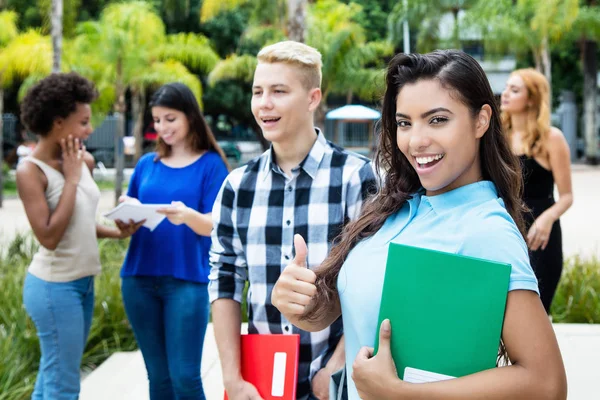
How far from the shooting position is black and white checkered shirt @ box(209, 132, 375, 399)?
2.38m

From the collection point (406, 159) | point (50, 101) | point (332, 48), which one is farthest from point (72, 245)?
point (332, 48)

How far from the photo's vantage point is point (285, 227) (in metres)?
2.39

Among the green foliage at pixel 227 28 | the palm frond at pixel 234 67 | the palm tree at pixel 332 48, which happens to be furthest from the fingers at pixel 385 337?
the green foliage at pixel 227 28

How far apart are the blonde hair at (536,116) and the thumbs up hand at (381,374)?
3262mm

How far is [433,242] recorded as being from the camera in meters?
1.58

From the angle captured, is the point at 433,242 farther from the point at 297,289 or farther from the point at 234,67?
the point at 234,67

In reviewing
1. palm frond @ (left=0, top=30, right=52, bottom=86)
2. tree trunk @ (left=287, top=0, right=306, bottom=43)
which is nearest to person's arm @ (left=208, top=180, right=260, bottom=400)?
tree trunk @ (left=287, top=0, right=306, bottom=43)

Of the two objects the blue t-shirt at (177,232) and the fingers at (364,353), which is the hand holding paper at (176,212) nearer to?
the blue t-shirt at (177,232)

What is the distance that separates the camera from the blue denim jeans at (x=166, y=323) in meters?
3.49

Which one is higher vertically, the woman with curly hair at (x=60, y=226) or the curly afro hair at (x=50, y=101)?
the curly afro hair at (x=50, y=101)

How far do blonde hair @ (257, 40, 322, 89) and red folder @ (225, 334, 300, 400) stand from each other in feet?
2.76

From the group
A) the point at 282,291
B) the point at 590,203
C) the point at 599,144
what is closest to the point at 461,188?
the point at 282,291

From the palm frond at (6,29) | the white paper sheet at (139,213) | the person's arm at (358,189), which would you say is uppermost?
the palm frond at (6,29)

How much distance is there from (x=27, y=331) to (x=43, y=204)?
2332 millimetres
